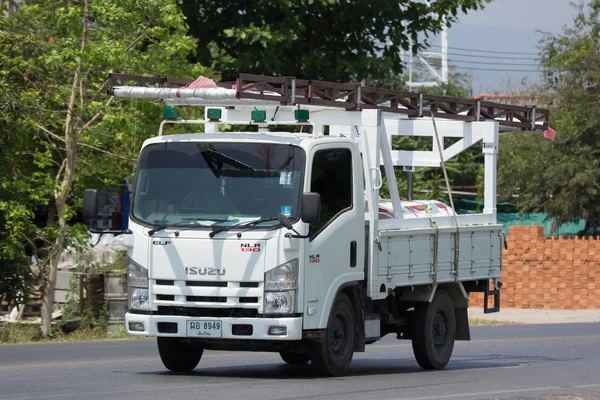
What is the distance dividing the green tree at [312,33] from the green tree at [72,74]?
318 inches

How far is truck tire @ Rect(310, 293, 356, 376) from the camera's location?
11844 mm

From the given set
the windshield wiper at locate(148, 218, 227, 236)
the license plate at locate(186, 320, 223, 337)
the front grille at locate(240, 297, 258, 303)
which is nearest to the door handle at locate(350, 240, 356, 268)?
the front grille at locate(240, 297, 258, 303)

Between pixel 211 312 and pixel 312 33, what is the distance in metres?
20.2

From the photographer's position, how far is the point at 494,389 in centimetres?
1164

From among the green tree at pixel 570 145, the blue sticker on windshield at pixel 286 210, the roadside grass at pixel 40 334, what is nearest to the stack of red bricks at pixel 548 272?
the green tree at pixel 570 145

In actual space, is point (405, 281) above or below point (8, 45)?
below

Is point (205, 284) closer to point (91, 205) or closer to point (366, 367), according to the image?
point (91, 205)

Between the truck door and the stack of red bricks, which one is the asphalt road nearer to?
the truck door

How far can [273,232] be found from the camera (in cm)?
1125

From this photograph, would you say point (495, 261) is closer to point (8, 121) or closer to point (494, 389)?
point (494, 389)

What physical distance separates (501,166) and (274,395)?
30622mm

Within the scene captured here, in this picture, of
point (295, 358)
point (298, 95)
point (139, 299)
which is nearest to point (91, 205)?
point (139, 299)

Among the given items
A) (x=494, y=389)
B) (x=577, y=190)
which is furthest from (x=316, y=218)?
(x=577, y=190)

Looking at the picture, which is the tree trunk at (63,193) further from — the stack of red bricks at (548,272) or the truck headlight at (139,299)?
the stack of red bricks at (548,272)
